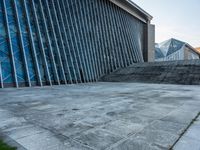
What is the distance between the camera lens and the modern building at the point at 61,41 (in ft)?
56.5

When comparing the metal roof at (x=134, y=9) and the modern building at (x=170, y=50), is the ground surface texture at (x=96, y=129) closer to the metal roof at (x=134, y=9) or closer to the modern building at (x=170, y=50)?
the metal roof at (x=134, y=9)

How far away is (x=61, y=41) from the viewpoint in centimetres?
2178

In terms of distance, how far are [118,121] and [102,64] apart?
2315 centimetres

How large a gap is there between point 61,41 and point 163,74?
43.1ft

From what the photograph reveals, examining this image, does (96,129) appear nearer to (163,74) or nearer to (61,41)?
(61,41)

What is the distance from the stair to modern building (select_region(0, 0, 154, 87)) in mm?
3050

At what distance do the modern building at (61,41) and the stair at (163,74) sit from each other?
3050mm

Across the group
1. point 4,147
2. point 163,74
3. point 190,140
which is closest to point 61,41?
point 163,74

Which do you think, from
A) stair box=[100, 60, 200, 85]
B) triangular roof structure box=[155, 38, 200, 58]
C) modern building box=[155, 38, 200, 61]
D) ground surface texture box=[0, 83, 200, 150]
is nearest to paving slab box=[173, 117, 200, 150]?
ground surface texture box=[0, 83, 200, 150]

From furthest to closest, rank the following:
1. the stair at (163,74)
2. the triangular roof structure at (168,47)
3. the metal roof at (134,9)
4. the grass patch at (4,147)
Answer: the triangular roof structure at (168,47) < the metal roof at (134,9) < the stair at (163,74) < the grass patch at (4,147)

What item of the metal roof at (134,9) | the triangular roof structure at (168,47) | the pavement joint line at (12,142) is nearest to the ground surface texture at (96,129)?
the pavement joint line at (12,142)

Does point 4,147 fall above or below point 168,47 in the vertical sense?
below

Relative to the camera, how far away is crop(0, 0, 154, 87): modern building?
17.2 meters

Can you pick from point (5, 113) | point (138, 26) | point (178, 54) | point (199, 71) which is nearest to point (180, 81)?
point (199, 71)
